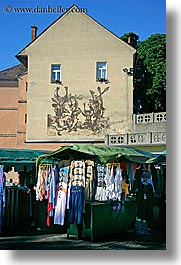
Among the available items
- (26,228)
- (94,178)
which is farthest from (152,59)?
(26,228)

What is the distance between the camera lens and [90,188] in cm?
529

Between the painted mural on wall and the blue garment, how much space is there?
24.9 inches

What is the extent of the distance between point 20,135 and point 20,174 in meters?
0.88

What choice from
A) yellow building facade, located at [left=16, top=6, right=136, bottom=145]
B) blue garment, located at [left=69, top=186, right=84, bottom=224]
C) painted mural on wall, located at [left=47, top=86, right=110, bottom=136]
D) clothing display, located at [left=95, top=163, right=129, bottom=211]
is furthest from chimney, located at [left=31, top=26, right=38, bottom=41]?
blue garment, located at [left=69, top=186, right=84, bottom=224]

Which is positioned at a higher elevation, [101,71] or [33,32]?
[33,32]

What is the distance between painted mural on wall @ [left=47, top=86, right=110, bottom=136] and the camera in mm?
5305

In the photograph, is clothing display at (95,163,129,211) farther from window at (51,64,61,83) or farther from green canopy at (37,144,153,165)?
window at (51,64,61,83)

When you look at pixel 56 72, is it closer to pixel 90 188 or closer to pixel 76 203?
pixel 90 188

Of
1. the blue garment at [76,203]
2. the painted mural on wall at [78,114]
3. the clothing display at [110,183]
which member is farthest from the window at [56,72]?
the blue garment at [76,203]

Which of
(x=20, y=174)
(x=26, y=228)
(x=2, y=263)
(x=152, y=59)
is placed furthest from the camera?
(x=20, y=174)

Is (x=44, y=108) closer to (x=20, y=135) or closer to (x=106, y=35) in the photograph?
(x=20, y=135)

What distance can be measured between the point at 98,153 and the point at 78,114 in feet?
1.87

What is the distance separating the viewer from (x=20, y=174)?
6.07 metres

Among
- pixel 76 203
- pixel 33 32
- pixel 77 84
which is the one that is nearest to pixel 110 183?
pixel 76 203
